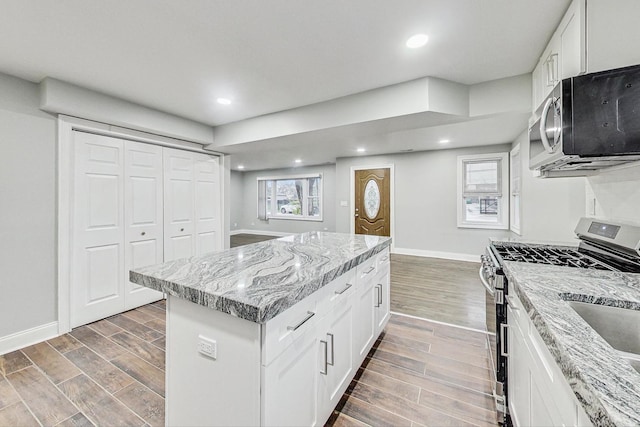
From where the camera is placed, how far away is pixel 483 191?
16.8ft

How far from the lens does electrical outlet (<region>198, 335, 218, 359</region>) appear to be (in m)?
1.07

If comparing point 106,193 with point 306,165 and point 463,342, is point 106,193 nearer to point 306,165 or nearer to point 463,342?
point 463,342

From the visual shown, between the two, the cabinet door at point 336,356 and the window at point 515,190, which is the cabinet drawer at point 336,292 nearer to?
the cabinet door at point 336,356

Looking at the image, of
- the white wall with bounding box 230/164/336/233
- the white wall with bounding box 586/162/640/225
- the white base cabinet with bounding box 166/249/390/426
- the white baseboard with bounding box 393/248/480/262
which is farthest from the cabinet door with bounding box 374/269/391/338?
the white wall with bounding box 230/164/336/233

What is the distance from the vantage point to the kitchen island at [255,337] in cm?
98

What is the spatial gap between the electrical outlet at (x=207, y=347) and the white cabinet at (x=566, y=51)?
2286 millimetres

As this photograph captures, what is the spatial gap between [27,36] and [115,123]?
1125mm

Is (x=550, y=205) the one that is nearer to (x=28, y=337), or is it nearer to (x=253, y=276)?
(x=253, y=276)

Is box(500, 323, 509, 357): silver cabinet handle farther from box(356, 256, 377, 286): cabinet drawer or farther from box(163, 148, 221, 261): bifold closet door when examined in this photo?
box(163, 148, 221, 261): bifold closet door

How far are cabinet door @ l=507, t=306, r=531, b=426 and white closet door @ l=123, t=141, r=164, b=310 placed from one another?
3.59 metres

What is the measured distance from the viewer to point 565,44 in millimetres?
1617

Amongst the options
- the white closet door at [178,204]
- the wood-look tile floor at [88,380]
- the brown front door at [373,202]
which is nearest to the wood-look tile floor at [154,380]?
the wood-look tile floor at [88,380]

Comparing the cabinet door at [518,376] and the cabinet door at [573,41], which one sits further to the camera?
the cabinet door at [573,41]

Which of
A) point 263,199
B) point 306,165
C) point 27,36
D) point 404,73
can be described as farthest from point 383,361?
point 263,199
